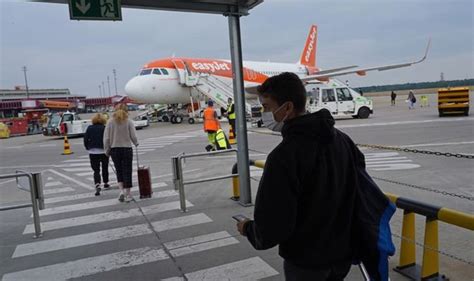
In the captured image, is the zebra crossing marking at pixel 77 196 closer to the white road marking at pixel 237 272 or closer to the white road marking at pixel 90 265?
the white road marking at pixel 90 265

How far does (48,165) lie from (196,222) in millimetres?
9822

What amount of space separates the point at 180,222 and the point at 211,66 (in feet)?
82.2

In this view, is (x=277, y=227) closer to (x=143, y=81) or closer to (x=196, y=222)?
(x=196, y=222)

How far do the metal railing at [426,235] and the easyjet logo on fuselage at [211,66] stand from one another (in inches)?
1024

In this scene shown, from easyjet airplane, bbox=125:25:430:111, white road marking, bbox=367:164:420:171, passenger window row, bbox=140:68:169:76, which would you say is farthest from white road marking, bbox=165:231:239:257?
passenger window row, bbox=140:68:169:76

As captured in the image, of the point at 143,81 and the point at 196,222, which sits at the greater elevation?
the point at 143,81

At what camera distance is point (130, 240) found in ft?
18.0

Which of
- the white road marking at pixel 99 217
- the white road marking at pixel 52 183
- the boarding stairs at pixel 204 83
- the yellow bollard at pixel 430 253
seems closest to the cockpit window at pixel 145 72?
the boarding stairs at pixel 204 83

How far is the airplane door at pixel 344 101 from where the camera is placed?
84.7ft

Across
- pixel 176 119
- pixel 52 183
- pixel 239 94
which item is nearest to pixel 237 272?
pixel 239 94

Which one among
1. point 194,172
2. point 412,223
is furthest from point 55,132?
point 412,223

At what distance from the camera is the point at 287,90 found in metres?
2.08

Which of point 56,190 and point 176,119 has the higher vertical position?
point 176,119

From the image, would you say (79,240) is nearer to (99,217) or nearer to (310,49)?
(99,217)
